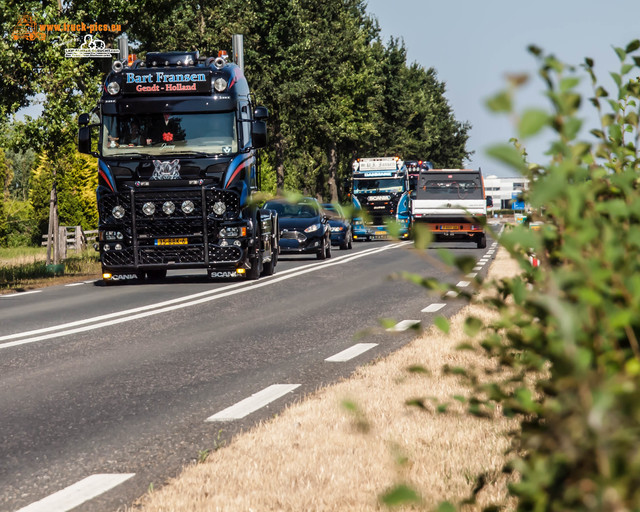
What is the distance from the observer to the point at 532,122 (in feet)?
4.78

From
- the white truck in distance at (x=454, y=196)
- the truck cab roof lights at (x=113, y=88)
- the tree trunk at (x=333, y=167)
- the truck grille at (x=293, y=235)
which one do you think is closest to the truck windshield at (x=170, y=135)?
the truck cab roof lights at (x=113, y=88)

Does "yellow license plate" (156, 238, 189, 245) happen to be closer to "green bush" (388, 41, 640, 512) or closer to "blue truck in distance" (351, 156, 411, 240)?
"green bush" (388, 41, 640, 512)

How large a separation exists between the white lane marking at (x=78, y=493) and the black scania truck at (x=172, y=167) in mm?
12777

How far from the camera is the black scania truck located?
1756cm

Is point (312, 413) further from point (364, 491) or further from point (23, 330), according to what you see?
point (23, 330)

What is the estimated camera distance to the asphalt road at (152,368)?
16.6 feet

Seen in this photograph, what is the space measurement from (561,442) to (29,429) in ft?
17.4

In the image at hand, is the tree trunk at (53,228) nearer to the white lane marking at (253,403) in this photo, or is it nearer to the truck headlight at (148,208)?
the truck headlight at (148,208)

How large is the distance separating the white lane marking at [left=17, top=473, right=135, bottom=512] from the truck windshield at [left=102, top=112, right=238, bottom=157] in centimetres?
1296

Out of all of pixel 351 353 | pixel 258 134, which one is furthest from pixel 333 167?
pixel 351 353

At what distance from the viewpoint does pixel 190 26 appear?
5031cm

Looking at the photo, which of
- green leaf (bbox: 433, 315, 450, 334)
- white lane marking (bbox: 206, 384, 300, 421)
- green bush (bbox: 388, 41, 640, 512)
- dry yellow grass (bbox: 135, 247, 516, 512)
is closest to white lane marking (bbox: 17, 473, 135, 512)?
dry yellow grass (bbox: 135, 247, 516, 512)

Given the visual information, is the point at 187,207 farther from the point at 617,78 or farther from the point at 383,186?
the point at 383,186

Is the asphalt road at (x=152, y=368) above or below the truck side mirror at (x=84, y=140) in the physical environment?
below
